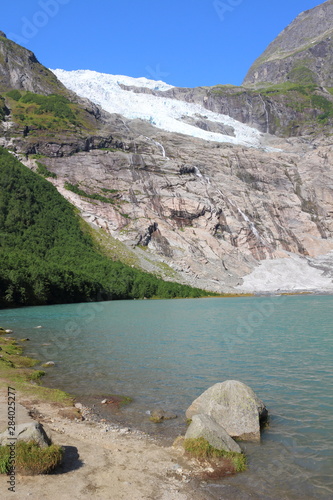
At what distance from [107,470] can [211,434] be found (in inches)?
130

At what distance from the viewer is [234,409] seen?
13484 mm

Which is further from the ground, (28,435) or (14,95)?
(14,95)

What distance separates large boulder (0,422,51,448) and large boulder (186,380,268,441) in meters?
6.22

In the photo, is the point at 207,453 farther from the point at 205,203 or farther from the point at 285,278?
the point at 205,203

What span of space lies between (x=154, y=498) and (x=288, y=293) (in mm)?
108355

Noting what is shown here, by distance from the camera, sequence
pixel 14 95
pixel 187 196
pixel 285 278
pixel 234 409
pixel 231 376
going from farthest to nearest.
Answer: pixel 14 95 → pixel 187 196 → pixel 285 278 → pixel 231 376 → pixel 234 409

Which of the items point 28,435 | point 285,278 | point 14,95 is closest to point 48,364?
point 28,435

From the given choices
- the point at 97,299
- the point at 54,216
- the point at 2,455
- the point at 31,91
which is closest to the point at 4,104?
the point at 31,91

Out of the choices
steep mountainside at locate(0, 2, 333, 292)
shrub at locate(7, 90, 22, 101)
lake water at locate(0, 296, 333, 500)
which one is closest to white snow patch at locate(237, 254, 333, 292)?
steep mountainside at locate(0, 2, 333, 292)

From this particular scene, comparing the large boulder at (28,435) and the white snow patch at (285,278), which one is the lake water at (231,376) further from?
the white snow patch at (285,278)

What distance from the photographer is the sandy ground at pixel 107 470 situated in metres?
8.24

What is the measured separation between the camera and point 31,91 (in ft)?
655

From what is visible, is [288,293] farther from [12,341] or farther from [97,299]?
[12,341]

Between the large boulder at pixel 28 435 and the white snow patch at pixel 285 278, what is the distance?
10758 centimetres
